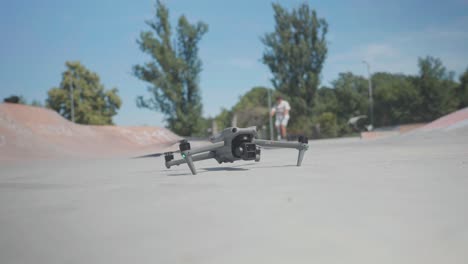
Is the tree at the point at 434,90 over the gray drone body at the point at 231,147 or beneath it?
over

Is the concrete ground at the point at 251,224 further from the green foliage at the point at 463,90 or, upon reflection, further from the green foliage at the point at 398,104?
the green foliage at the point at 398,104

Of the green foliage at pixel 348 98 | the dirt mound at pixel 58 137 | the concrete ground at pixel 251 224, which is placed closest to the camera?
the concrete ground at pixel 251 224

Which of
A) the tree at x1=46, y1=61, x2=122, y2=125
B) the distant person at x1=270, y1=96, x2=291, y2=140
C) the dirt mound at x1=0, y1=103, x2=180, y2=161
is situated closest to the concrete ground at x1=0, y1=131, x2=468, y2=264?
the dirt mound at x1=0, y1=103, x2=180, y2=161

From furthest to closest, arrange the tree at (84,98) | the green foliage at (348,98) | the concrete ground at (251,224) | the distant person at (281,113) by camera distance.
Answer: the green foliage at (348,98) → the tree at (84,98) → the distant person at (281,113) → the concrete ground at (251,224)

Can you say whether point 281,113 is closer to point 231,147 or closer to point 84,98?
point 231,147

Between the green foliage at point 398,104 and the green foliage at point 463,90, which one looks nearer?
the green foliage at point 463,90

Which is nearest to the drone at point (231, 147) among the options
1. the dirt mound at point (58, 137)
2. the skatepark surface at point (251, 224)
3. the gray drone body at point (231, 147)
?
the gray drone body at point (231, 147)

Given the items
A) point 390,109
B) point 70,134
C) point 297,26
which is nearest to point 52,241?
point 70,134
